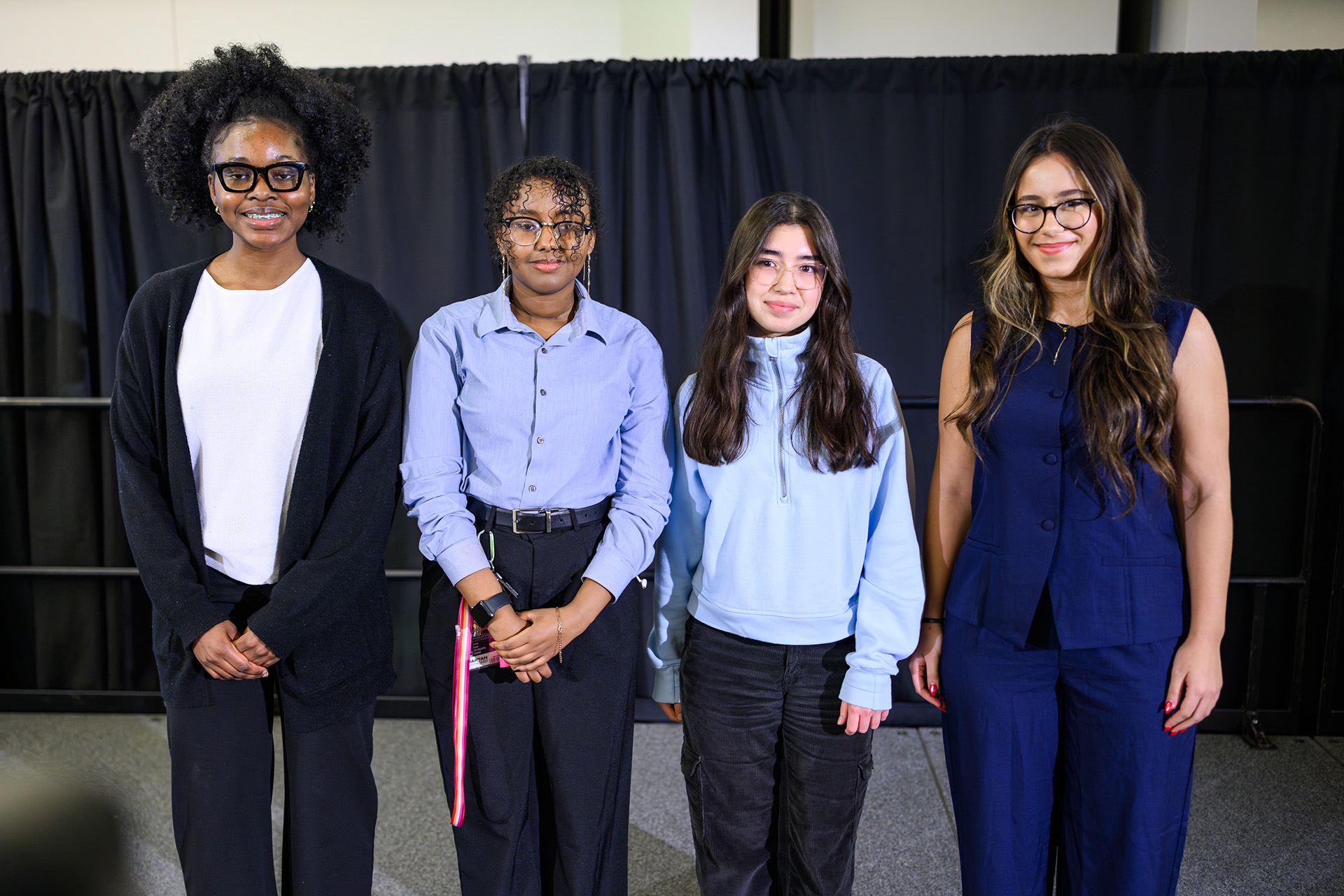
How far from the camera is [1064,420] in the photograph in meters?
1.43

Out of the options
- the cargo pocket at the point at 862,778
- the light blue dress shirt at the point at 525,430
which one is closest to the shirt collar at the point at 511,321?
the light blue dress shirt at the point at 525,430

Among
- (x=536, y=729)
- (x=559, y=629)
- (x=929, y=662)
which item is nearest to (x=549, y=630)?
(x=559, y=629)

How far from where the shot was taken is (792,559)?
151 cm

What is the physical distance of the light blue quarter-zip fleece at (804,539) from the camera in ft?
4.90

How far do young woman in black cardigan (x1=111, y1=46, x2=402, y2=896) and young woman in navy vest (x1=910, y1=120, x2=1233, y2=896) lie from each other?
1109mm

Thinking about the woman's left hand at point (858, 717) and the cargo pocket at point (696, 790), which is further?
the cargo pocket at point (696, 790)

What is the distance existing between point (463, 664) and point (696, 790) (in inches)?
19.2

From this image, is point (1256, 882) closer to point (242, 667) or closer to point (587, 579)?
point (587, 579)

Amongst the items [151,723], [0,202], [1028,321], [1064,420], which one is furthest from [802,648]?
[0,202]

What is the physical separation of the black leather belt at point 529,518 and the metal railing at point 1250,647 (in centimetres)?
151

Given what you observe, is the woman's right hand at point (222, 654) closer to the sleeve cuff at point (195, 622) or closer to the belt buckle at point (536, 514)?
the sleeve cuff at point (195, 622)

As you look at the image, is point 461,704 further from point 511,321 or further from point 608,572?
point 511,321

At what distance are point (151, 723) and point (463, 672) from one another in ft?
7.35

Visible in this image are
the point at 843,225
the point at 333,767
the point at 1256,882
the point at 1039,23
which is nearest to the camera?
the point at 333,767
